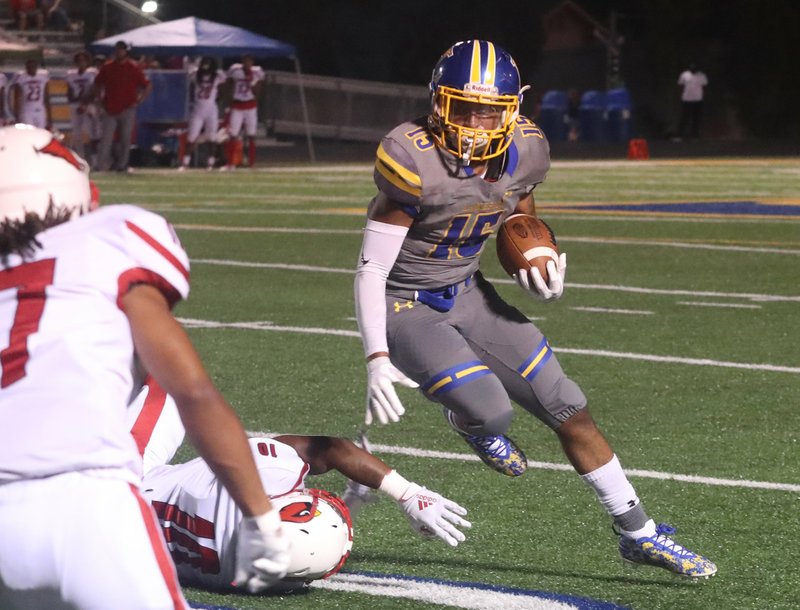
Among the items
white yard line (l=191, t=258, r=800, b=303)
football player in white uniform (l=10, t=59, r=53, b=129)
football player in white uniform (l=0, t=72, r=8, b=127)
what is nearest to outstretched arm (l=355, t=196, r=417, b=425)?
white yard line (l=191, t=258, r=800, b=303)

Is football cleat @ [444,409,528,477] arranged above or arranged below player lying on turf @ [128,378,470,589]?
below

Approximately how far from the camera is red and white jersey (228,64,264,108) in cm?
2211

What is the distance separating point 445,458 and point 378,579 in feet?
4.91

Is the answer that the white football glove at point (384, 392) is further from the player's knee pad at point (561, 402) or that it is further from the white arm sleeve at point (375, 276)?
the player's knee pad at point (561, 402)

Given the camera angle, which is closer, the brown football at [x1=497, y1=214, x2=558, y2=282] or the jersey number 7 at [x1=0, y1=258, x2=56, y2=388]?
the jersey number 7 at [x1=0, y1=258, x2=56, y2=388]

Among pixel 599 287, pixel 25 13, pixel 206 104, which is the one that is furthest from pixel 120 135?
pixel 599 287

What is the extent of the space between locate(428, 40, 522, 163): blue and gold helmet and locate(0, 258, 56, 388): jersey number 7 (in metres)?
2.17

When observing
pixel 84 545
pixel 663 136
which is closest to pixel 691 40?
pixel 663 136

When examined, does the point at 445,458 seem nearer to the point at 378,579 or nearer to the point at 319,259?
the point at 378,579

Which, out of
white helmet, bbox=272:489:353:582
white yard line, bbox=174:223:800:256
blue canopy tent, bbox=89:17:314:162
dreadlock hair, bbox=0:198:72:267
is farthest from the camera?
blue canopy tent, bbox=89:17:314:162

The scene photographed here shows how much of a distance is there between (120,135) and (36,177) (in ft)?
63.3

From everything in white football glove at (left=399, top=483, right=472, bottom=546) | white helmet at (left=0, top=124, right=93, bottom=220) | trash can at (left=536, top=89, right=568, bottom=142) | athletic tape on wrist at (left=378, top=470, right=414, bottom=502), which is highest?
white helmet at (left=0, top=124, right=93, bottom=220)

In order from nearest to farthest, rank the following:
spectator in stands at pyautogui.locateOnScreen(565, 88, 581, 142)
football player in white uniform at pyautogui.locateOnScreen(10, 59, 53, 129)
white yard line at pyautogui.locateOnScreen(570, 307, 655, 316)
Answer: white yard line at pyautogui.locateOnScreen(570, 307, 655, 316)
football player in white uniform at pyautogui.locateOnScreen(10, 59, 53, 129)
spectator in stands at pyautogui.locateOnScreen(565, 88, 581, 142)

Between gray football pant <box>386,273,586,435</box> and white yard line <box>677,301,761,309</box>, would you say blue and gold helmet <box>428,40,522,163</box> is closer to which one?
gray football pant <box>386,273,586,435</box>
